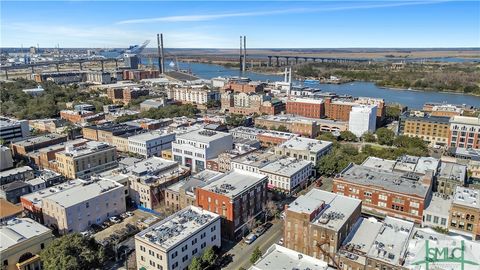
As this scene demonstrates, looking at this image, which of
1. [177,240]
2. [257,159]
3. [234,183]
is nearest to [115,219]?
[177,240]

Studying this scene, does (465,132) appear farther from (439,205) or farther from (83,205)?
(83,205)

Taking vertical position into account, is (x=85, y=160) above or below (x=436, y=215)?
above

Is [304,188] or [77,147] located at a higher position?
[77,147]

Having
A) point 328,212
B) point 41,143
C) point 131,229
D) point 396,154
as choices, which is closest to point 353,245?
point 328,212

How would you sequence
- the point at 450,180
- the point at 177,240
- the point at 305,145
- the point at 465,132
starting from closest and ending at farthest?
the point at 177,240 < the point at 450,180 < the point at 305,145 < the point at 465,132

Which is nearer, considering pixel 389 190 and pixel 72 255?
pixel 72 255

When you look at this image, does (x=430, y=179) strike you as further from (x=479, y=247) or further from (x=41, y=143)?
(x=41, y=143)

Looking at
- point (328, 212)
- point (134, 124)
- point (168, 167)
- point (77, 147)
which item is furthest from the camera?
point (134, 124)
